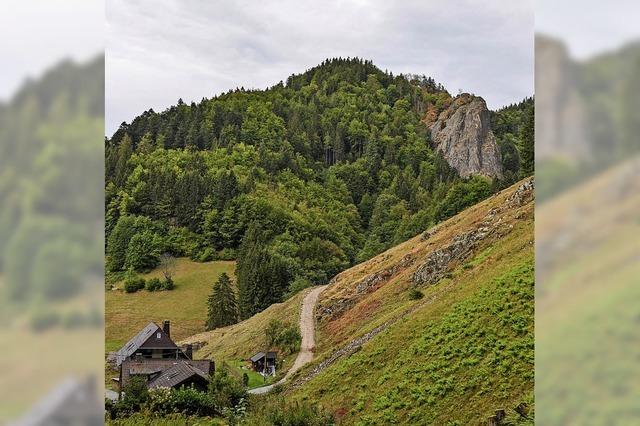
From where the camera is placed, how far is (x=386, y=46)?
20078mm

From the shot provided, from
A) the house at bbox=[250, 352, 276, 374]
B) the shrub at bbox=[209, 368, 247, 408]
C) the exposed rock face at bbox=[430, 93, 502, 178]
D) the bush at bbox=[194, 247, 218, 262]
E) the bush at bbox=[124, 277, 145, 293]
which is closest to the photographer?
the shrub at bbox=[209, 368, 247, 408]

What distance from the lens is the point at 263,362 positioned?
1666 cm

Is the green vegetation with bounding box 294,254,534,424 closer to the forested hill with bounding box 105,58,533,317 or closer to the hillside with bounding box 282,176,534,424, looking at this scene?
the hillside with bounding box 282,176,534,424

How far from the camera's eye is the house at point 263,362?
16.6 metres

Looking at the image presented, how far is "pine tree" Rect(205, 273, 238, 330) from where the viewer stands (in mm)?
17578

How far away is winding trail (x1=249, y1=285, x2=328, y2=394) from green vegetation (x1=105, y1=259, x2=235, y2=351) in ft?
7.38

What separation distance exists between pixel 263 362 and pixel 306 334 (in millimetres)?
1292

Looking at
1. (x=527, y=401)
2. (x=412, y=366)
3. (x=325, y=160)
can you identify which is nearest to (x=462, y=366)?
(x=412, y=366)

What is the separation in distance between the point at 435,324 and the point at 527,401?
369 cm

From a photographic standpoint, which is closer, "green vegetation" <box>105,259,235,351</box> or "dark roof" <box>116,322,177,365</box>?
"dark roof" <box>116,322,177,365</box>
